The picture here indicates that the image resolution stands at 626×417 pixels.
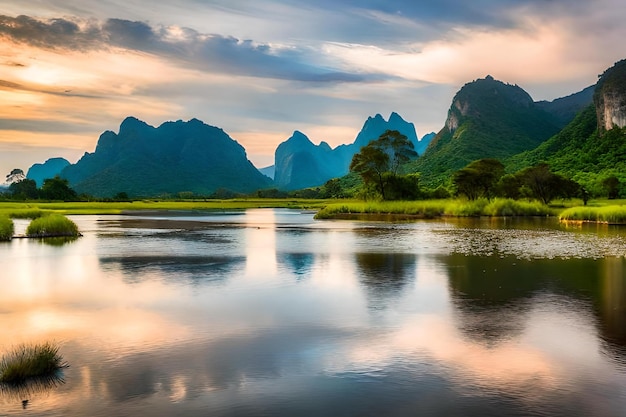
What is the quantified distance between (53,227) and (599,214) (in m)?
57.3

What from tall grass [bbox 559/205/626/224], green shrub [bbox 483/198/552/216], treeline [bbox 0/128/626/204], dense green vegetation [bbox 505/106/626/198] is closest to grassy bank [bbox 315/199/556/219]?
green shrub [bbox 483/198/552/216]

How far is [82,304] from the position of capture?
20188 millimetres

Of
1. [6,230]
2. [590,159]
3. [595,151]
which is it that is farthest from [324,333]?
[595,151]

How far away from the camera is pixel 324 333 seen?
15703 mm

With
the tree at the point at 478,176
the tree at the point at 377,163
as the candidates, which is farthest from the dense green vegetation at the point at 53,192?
the tree at the point at 478,176

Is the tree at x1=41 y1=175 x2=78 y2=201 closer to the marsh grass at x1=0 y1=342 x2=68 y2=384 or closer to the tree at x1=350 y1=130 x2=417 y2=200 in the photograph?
the tree at x1=350 y1=130 x2=417 y2=200

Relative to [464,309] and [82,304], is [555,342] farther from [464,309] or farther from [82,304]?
[82,304]

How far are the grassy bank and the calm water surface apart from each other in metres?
47.4

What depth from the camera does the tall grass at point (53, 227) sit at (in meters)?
48.5

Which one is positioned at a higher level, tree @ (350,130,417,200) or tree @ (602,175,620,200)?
tree @ (350,130,417,200)

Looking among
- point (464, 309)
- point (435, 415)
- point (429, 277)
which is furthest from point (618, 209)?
point (435, 415)

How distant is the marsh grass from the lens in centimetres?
1180

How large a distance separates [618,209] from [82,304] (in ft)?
194

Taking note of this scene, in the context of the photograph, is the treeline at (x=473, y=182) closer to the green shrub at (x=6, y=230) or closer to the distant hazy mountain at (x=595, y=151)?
the distant hazy mountain at (x=595, y=151)
